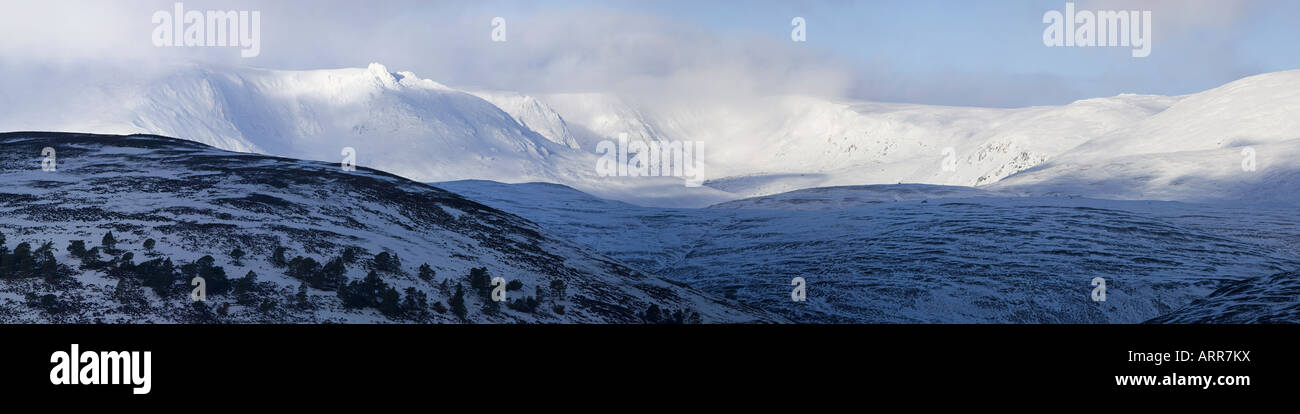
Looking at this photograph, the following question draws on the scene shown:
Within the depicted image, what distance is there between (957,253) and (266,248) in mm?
61301

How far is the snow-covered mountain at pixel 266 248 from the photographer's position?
1654 inches

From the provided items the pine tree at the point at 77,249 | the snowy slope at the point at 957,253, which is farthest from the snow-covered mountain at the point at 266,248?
the snowy slope at the point at 957,253

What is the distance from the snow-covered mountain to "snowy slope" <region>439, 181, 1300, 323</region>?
61.8ft

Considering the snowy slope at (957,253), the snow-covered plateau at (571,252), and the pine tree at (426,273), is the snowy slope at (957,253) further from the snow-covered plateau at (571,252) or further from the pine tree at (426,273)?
the pine tree at (426,273)

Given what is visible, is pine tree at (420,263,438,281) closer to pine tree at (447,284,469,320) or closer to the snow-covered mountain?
the snow-covered mountain

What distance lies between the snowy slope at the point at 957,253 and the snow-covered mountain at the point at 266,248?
18.8 meters

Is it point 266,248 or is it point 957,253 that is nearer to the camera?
point 266,248

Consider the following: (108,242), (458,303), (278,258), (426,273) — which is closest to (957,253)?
(426,273)

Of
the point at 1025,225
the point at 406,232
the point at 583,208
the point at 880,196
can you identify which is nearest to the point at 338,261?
the point at 406,232

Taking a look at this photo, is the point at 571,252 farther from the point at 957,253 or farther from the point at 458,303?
the point at 957,253

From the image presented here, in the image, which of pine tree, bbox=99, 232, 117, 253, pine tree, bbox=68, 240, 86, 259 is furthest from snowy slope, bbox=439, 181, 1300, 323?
pine tree, bbox=68, 240, 86, 259

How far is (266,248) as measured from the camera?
50219 mm

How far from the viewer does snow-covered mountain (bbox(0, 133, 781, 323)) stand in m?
42.0
